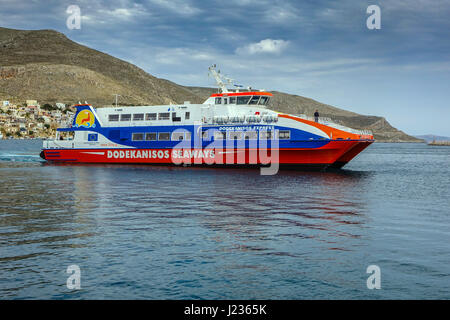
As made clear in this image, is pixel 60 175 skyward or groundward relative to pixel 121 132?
groundward

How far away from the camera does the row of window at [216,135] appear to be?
39406mm

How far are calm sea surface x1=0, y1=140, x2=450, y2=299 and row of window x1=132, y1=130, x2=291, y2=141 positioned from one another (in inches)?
546

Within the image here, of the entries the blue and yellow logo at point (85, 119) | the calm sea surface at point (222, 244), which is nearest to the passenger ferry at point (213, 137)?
the blue and yellow logo at point (85, 119)

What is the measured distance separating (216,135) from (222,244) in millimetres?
28519

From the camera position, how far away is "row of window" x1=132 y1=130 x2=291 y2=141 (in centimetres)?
3941

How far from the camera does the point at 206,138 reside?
42.1m

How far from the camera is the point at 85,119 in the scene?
49219 mm

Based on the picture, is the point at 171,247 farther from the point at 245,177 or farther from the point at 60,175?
the point at 60,175

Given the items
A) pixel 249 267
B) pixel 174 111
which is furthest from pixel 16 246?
pixel 174 111

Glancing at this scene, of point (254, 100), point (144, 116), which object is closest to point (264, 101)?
point (254, 100)

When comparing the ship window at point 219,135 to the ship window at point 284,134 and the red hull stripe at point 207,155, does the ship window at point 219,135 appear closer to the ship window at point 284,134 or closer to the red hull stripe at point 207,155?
the red hull stripe at point 207,155
